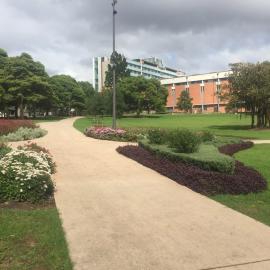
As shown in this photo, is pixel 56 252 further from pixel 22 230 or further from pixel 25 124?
pixel 25 124

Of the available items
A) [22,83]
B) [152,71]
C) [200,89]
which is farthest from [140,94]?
[152,71]

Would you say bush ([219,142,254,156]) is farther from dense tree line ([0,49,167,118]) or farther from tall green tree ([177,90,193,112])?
tall green tree ([177,90,193,112])

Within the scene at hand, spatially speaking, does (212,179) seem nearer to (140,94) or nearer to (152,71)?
(140,94)

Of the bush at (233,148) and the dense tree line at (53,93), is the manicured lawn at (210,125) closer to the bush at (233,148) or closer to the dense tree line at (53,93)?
the dense tree line at (53,93)

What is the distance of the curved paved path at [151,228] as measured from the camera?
17.5 feet

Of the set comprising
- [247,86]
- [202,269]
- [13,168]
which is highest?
[247,86]

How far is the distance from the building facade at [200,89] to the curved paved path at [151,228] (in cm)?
11606

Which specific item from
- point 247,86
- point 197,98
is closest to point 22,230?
point 247,86

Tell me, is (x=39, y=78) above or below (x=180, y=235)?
above

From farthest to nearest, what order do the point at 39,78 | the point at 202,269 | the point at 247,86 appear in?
the point at 39,78, the point at 247,86, the point at 202,269

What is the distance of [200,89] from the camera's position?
132 metres

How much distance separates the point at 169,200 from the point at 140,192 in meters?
0.90

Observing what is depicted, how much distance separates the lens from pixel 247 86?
36781mm

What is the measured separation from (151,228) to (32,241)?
1.76m
